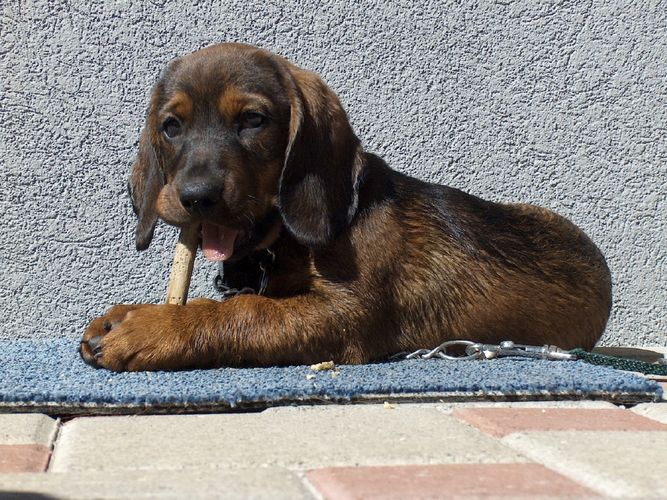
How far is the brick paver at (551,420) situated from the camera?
7.75 feet

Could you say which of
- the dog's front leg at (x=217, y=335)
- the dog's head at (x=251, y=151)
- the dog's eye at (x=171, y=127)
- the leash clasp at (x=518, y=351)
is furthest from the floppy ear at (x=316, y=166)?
the leash clasp at (x=518, y=351)

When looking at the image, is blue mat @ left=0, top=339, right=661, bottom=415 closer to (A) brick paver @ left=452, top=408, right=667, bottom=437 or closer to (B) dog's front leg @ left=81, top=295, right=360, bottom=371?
(B) dog's front leg @ left=81, top=295, right=360, bottom=371

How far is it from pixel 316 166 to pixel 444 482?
181 centimetres

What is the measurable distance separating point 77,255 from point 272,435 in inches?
97.2

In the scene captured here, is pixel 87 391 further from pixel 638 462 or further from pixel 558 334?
pixel 558 334

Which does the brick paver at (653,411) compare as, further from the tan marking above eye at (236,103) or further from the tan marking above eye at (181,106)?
the tan marking above eye at (181,106)

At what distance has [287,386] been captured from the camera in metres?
2.77

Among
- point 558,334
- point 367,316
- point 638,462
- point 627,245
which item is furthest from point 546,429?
point 627,245

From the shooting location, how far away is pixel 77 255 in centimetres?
444

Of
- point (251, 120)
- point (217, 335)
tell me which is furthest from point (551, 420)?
point (251, 120)

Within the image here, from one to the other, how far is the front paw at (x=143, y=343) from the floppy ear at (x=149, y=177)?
522mm

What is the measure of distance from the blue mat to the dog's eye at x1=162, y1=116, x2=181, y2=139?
88 cm

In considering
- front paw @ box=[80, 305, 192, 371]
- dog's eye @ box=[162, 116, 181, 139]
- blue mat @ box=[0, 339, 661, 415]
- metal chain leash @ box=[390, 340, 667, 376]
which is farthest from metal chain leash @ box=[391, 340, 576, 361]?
dog's eye @ box=[162, 116, 181, 139]

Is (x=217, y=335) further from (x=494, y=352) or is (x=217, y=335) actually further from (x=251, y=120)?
(x=494, y=352)
